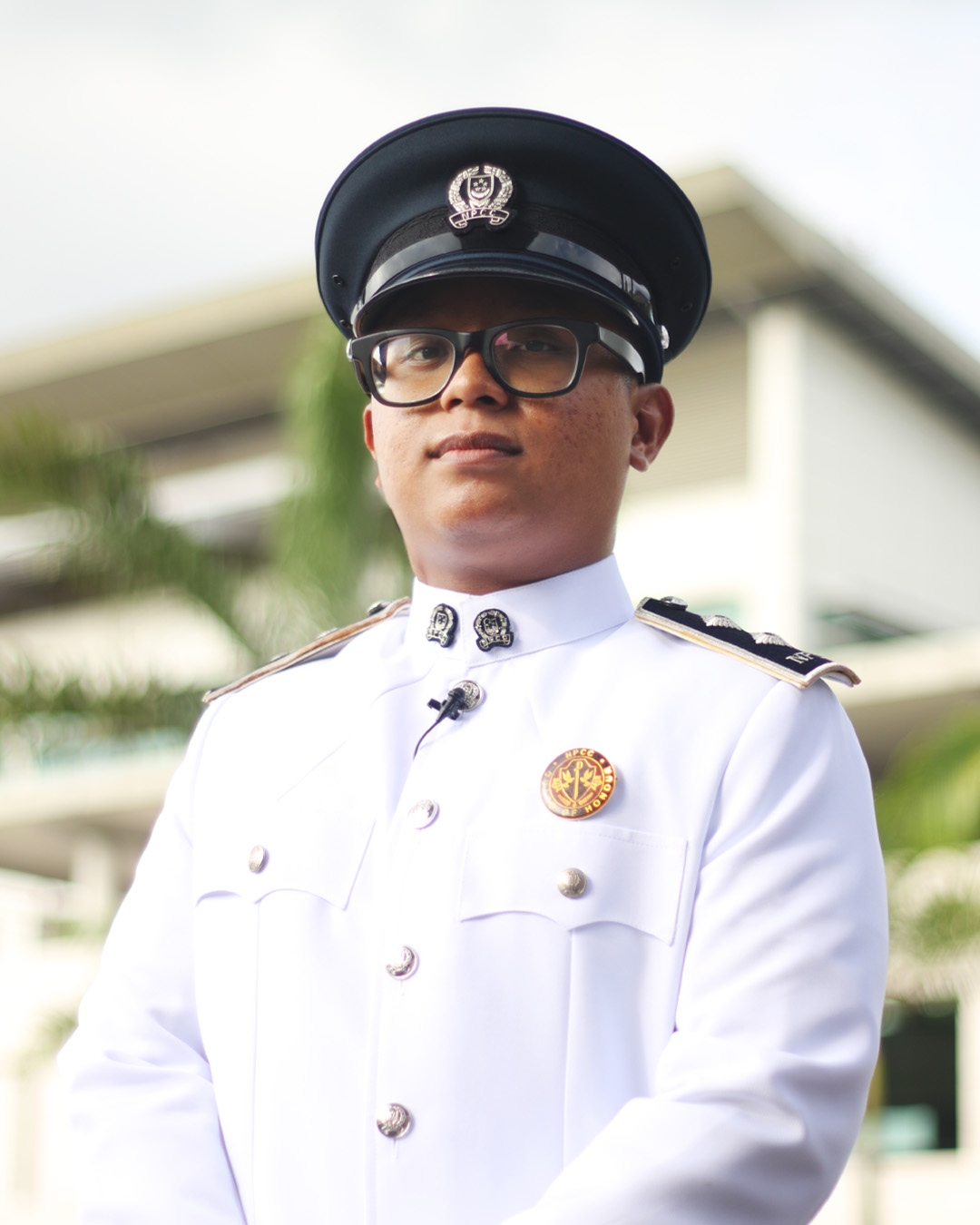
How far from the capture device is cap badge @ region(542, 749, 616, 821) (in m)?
1.49

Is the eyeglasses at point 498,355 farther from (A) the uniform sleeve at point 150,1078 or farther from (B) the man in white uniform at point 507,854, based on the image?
(A) the uniform sleeve at point 150,1078

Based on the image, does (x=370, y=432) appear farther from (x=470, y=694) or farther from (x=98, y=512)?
(x=98, y=512)

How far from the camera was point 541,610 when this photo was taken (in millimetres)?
1671

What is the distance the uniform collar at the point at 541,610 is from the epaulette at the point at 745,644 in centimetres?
6

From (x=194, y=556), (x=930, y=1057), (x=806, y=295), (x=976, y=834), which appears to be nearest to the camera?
(x=194, y=556)

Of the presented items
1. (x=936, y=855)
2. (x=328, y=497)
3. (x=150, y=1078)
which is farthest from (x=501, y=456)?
(x=936, y=855)

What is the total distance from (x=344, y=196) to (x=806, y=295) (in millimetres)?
14558

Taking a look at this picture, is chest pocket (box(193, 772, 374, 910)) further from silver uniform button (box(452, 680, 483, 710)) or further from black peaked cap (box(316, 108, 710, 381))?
black peaked cap (box(316, 108, 710, 381))

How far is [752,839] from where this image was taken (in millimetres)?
1395

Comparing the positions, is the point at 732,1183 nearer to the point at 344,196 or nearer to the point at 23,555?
the point at 344,196

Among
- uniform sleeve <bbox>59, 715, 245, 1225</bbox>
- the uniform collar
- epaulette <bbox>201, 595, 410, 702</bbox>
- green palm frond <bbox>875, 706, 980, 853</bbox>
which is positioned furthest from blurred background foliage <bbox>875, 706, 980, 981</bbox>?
uniform sleeve <bbox>59, 715, 245, 1225</bbox>

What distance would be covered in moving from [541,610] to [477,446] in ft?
0.79

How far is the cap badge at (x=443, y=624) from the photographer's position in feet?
5.58

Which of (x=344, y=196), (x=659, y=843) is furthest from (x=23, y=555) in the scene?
(x=659, y=843)
